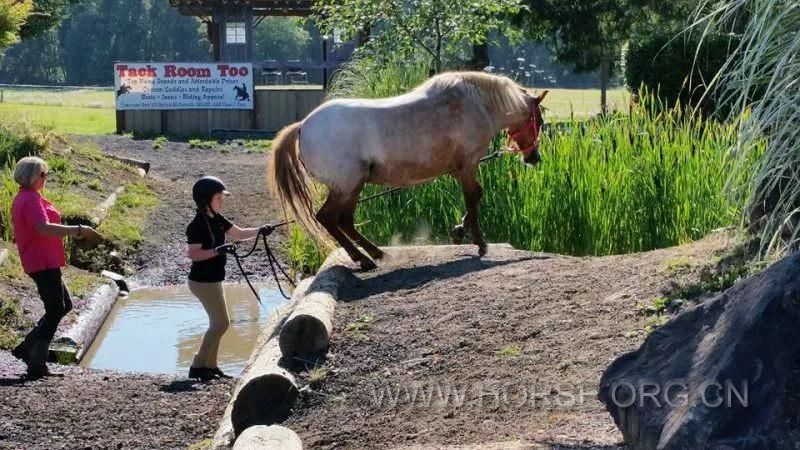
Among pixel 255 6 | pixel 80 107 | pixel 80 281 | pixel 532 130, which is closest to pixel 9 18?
pixel 80 281

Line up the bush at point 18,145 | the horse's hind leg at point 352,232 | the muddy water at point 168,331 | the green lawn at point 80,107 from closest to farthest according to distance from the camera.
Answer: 1. the horse's hind leg at point 352,232
2. the muddy water at point 168,331
3. the bush at point 18,145
4. the green lawn at point 80,107

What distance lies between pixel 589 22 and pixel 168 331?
585 inches

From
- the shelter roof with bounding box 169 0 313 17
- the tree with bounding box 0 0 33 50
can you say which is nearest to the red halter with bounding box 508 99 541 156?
the tree with bounding box 0 0 33 50

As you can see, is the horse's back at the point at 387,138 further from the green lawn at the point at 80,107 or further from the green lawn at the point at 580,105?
the green lawn at the point at 80,107

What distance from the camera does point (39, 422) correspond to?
745cm

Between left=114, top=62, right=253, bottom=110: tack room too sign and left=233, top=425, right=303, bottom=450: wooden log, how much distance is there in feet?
82.2

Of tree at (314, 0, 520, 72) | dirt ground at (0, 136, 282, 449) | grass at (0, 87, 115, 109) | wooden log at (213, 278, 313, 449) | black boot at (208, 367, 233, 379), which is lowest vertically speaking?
grass at (0, 87, 115, 109)

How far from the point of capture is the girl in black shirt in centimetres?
873

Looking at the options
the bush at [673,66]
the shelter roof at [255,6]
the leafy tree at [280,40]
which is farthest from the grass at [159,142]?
the leafy tree at [280,40]

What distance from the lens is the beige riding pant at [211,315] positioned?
29.4ft

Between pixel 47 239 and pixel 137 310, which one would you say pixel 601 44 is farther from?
pixel 47 239

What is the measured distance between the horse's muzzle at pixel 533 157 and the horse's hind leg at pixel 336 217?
5.48 feet

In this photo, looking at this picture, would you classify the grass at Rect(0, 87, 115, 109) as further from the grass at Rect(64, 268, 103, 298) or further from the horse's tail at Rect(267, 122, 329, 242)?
the horse's tail at Rect(267, 122, 329, 242)

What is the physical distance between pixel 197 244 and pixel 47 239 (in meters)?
1.07
